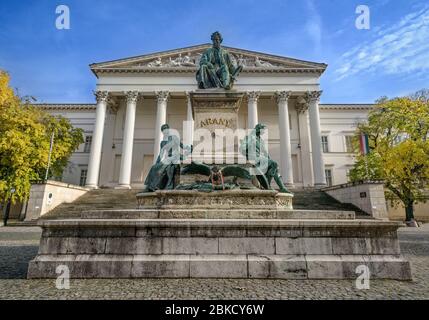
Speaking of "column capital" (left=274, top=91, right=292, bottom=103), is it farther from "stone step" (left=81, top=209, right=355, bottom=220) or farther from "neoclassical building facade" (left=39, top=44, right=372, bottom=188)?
"stone step" (left=81, top=209, right=355, bottom=220)

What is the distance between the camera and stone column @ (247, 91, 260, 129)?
31258 mm

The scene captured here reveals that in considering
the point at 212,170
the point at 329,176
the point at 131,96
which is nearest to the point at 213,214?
the point at 212,170

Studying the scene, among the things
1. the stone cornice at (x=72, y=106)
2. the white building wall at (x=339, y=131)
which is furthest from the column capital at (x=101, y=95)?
the white building wall at (x=339, y=131)

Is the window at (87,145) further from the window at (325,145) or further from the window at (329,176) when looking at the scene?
the window at (329,176)

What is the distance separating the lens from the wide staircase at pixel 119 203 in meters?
19.7

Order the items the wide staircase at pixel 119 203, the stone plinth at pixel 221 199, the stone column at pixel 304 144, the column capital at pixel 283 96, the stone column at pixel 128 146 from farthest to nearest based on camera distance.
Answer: the stone column at pixel 304 144 → the column capital at pixel 283 96 → the stone column at pixel 128 146 → the wide staircase at pixel 119 203 → the stone plinth at pixel 221 199

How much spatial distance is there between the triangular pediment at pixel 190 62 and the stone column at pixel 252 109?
3917mm

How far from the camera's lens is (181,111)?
36.9 meters

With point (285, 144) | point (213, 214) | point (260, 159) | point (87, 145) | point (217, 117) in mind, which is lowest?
point (213, 214)

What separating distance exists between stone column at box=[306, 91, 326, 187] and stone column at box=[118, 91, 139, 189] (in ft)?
72.4

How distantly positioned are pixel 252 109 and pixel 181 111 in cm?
1096

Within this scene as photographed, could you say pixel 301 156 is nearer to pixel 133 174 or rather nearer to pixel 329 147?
pixel 329 147

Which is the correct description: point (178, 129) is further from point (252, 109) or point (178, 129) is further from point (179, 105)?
point (252, 109)

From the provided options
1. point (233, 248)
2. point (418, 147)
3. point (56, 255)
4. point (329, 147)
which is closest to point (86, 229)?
point (56, 255)
